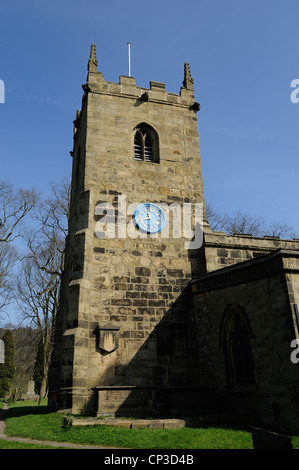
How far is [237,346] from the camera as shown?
448 inches

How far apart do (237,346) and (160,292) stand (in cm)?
338

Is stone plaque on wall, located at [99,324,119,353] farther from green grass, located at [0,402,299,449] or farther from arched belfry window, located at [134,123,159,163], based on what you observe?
arched belfry window, located at [134,123,159,163]

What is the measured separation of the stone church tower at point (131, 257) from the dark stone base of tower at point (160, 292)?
4 centimetres

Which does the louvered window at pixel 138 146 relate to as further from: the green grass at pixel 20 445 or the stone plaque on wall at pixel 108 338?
the green grass at pixel 20 445

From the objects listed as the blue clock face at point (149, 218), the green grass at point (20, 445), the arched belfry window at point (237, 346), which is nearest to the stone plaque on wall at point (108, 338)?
the arched belfry window at point (237, 346)

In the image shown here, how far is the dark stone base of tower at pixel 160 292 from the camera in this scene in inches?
405

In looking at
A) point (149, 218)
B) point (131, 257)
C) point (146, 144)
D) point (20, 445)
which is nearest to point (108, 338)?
point (131, 257)

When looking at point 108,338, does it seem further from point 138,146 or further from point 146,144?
point 146,144

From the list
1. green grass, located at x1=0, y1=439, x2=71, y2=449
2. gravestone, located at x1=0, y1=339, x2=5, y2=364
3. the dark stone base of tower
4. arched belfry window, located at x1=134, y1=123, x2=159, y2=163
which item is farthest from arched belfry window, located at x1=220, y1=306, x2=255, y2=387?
gravestone, located at x1=0, y1=339, x2=5, y2=364

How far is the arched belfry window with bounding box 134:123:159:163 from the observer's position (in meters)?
15.9

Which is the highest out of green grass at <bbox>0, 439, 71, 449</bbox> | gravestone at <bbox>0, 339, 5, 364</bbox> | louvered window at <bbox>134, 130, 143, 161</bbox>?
louvered window at <bbox>134, 130, 143, 161</bbox>

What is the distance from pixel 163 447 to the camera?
7.12 meters

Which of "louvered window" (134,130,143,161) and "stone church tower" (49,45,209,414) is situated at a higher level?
"louvered window" (134,130,143,161)

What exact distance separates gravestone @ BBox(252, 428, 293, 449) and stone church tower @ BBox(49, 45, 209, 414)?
5012mm
